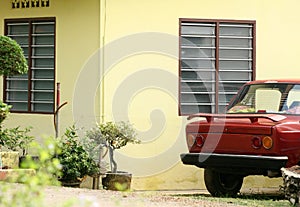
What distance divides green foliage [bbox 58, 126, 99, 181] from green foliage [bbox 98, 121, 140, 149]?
1.42 feet

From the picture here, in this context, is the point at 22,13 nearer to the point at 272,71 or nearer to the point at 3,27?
the point at 3,27

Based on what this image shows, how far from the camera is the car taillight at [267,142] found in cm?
1041

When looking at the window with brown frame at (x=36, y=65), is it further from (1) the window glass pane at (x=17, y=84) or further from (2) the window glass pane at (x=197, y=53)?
(2) the window glass pane at (x=197, y=53)

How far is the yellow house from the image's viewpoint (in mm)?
13031

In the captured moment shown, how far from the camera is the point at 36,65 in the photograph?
45.9 ft

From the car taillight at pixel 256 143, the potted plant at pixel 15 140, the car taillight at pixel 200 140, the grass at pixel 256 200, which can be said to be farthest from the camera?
the potted plant at pixel 15 140

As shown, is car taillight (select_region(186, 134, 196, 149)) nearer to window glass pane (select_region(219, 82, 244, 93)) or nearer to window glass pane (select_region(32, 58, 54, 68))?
window glass pane (select_region(219, 82, 244, 93))

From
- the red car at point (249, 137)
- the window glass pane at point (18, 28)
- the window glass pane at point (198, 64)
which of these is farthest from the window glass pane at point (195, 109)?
the window glass pane at point (18, 28)

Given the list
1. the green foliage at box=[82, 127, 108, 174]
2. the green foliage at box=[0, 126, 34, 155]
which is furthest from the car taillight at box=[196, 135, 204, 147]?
the green foliage at box=[0, 126, 34, 155]

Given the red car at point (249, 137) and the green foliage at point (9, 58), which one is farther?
the green foliage at point (9, 58)

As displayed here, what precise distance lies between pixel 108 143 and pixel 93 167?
500 millimetres

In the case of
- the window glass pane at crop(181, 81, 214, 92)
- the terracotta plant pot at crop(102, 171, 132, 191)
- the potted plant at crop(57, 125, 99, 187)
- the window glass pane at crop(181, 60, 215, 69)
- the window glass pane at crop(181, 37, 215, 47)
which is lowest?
the terracotta plant pot at crop(102, 171, 132, 191)

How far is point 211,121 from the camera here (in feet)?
36.4

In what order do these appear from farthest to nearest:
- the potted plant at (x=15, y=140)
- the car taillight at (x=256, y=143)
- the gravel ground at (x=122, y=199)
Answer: the potted plant at (x=15, y=140), the car taillight at (x=256, y=143), the gravel ground at (x=122, y=199)
